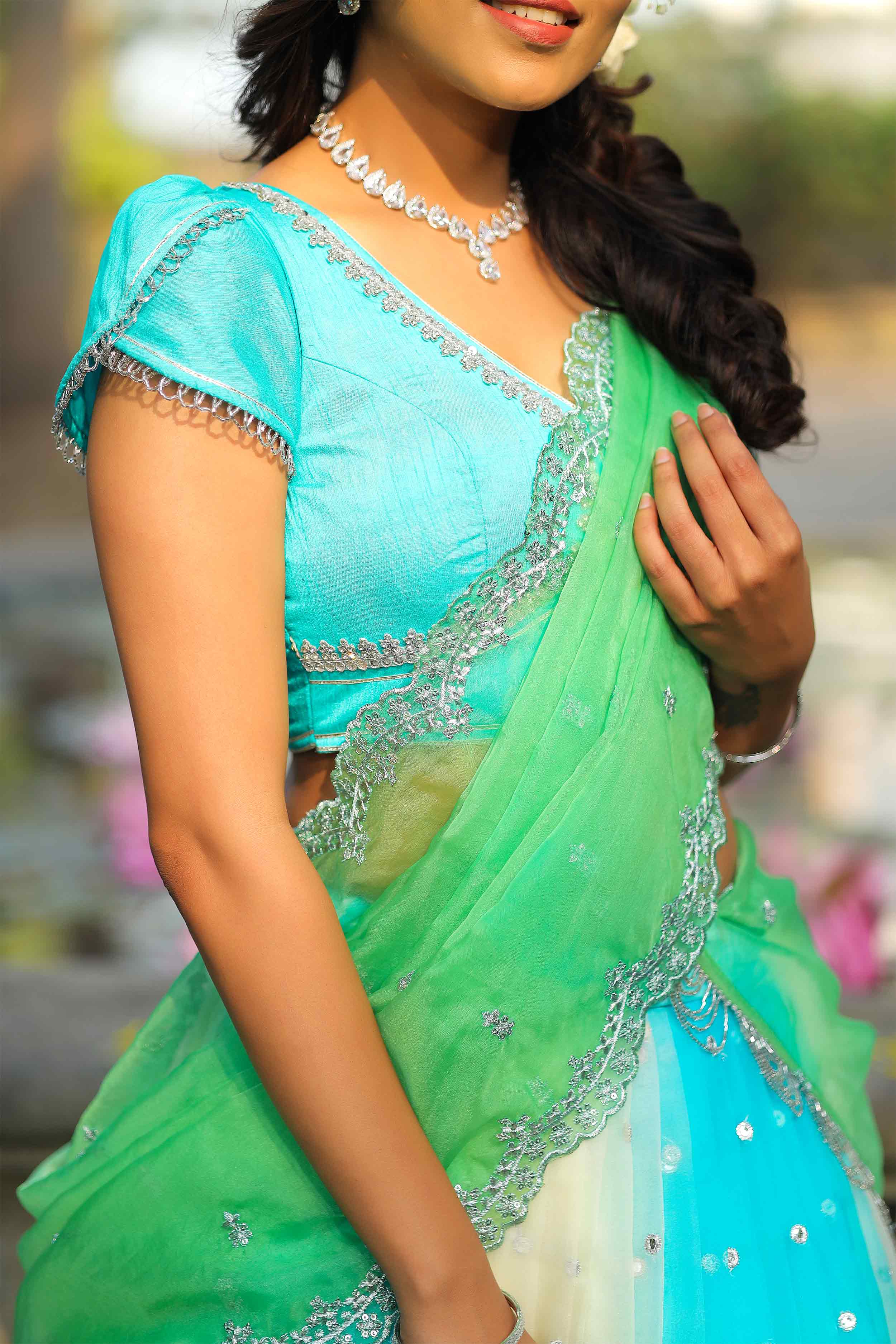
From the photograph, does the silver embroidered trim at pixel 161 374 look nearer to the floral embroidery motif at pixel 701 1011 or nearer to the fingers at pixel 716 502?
the fingers at pixel 716 502

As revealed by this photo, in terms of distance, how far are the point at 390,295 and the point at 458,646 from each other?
0.81ft

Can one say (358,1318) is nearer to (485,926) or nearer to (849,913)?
(485,926)

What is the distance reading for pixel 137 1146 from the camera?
0.81 metres

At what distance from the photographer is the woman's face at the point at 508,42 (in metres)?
0.80

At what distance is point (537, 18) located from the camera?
802 millimetres

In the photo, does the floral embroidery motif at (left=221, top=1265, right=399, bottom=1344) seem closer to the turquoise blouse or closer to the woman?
the woman

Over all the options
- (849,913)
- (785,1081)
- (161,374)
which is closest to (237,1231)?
(785,1081)

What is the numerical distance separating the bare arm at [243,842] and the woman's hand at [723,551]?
1.03 feet

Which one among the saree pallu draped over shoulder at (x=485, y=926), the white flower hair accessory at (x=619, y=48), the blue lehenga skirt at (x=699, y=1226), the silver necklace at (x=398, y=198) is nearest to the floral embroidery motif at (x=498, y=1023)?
the saree pallu draped over shoulder at (x=485, y=926)

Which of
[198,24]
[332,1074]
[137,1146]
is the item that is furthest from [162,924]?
[198,24]

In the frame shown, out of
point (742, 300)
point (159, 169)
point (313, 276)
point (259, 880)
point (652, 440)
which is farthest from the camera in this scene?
point (159, 169)

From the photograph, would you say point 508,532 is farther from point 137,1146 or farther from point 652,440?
point 137,1146

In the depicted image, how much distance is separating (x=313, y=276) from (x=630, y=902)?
1.51 feet

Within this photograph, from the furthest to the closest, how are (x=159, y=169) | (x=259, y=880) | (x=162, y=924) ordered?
1. (x=159, y=169)
2. (x=162, y=924)
3. (x=259, y=880)
